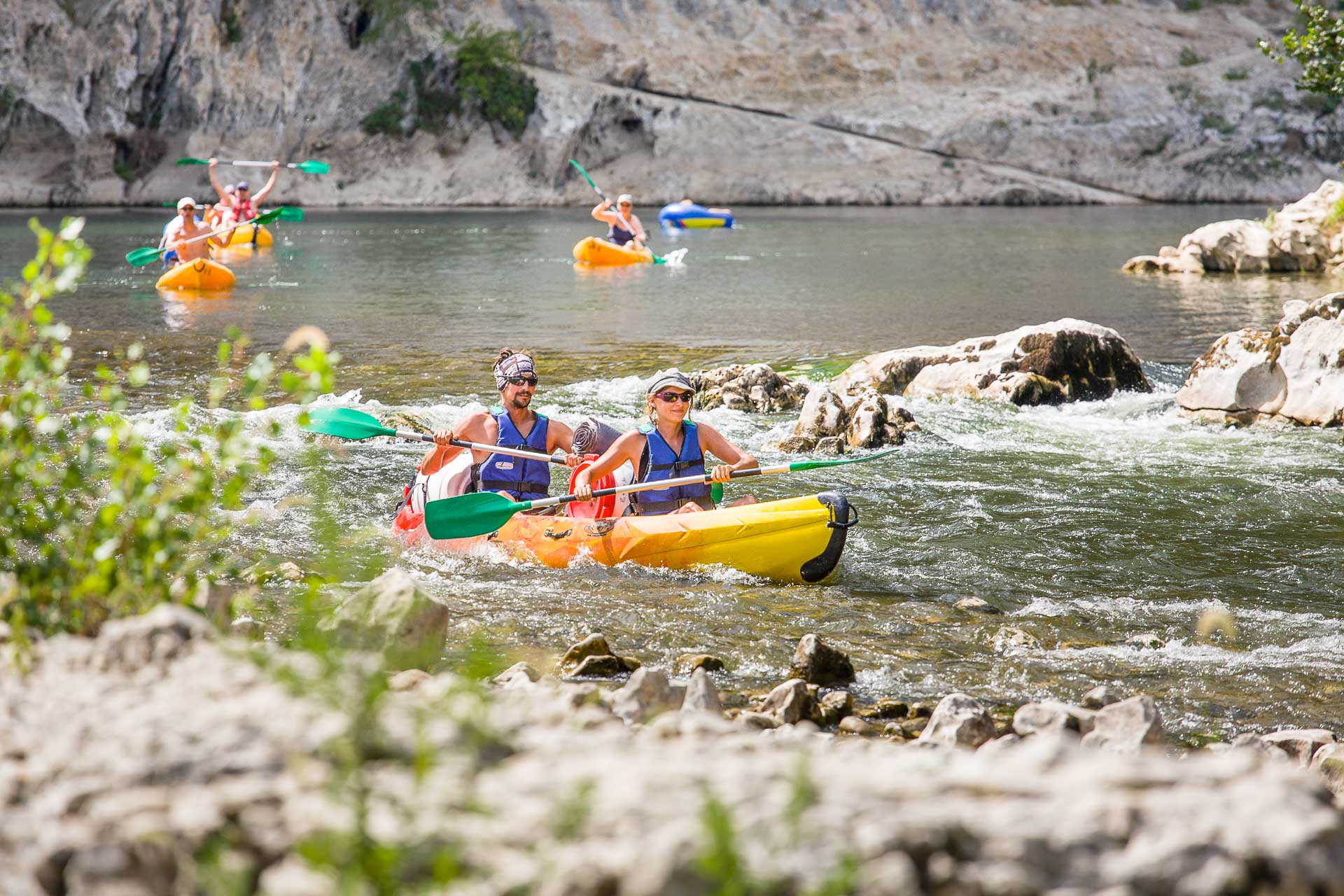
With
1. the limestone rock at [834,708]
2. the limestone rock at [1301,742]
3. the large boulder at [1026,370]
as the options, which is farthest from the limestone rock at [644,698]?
the large boulder at [1026,370]

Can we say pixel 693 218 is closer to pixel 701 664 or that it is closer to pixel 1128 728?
pixel 701 664

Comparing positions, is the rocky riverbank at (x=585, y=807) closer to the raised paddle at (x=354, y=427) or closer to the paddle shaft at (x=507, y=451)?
the paddle shaft at (x=507, y=451)

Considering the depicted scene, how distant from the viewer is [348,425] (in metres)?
8.05

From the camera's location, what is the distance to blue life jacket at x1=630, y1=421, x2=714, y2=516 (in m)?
7.41

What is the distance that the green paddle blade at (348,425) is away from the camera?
801 cm

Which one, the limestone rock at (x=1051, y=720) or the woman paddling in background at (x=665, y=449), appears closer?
the limestone rock at (x=1051, y=720)

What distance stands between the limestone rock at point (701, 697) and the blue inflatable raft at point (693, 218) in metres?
29.4

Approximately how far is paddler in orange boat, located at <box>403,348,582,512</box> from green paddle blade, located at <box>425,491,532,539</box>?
0.53m

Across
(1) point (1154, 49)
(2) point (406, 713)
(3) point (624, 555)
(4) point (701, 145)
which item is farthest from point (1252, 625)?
(1) point (1154, 49)

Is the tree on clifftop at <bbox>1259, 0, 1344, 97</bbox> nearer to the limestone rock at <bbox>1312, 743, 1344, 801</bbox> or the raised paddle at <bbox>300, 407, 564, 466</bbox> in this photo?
the raised paddle at <bbox>300, 407, 564, 466</bbox>

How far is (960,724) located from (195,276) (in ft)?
55.6

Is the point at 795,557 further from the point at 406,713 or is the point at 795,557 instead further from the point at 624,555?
the point at 406,713

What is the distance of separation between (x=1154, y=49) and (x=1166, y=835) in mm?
53334

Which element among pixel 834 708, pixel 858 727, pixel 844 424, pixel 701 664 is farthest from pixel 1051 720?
Result: pixel 844 424
